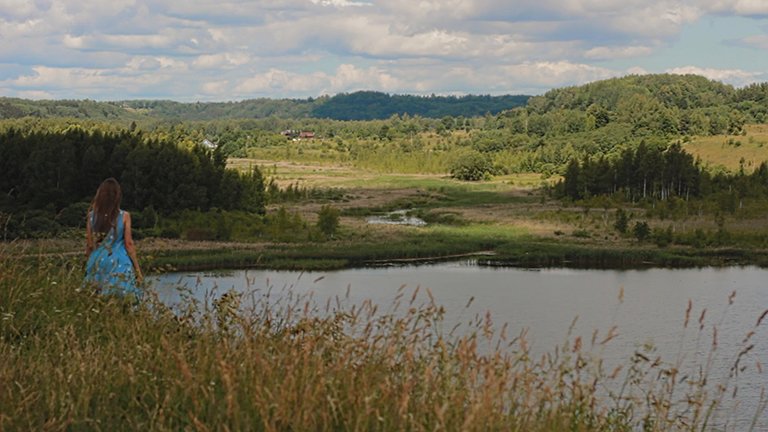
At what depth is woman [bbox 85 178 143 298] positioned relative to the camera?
9.04 m

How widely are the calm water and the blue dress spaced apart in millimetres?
8110

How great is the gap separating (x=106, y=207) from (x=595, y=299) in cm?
2684

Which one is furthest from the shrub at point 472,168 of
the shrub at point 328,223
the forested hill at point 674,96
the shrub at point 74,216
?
the shrub at point 74,216

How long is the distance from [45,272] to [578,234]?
52628 mm

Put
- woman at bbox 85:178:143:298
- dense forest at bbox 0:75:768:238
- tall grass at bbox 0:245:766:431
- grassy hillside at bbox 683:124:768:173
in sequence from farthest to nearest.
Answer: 1. grassy hillside at bbox 683:124:768:173
2. dense forest at bbox 0:75:768:238
3. woman at bbox 85:178:143:298
4. tall grass at bbox 0:245:766:431

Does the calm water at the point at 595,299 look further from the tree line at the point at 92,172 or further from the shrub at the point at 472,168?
the shrub at the point at 472,168

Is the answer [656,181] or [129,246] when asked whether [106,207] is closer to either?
[129,246]

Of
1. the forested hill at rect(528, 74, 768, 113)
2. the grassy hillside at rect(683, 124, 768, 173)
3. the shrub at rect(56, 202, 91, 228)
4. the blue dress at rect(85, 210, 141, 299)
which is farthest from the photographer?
the forested hill at rect(528, 74, 768, 113)

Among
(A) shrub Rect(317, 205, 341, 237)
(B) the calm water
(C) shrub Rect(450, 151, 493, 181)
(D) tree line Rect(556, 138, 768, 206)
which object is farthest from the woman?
(C) shrub Rect(450, 151, 493, 181)

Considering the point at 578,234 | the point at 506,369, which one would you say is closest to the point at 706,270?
the point at 578,234

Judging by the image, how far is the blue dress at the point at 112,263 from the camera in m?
8.71

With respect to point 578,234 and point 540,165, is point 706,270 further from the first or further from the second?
point 540,165

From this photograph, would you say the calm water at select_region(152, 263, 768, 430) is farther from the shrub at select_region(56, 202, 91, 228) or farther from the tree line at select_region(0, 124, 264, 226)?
the tree line at select_region(0, 124, 264, 226)

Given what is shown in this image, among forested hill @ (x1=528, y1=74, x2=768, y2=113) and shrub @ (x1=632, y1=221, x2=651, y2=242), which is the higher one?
forested hill @ (x1=528, y1=74, x2=768, y2=113)
